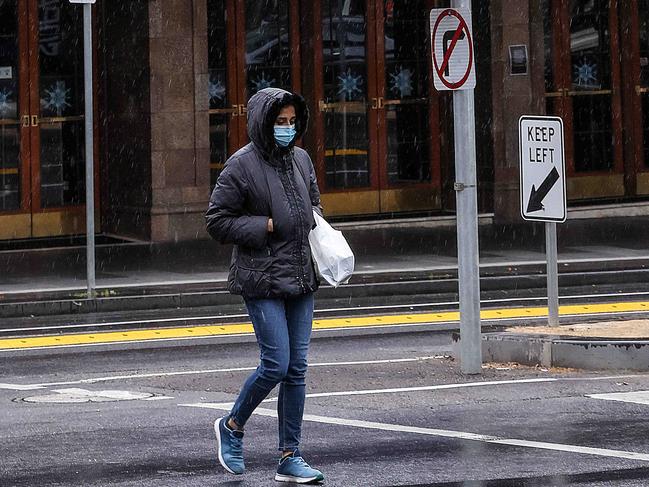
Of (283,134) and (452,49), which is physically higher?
(452,49)

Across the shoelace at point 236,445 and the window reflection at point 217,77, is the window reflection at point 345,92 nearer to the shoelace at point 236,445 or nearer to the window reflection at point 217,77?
the window reflection at point 217,77

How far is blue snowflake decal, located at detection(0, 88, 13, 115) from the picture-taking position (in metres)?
24.2

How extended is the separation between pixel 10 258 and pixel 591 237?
7957mm

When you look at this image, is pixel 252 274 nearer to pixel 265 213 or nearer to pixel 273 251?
pixel 273 251

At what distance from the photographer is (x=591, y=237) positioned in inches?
923

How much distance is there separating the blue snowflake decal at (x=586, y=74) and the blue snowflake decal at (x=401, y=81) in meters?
2.85

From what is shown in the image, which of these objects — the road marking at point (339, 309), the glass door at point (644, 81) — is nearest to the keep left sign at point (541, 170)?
the road marking at point (339, 309)

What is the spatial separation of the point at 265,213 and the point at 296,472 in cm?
126

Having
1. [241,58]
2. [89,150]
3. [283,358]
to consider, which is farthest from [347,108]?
[283,358]

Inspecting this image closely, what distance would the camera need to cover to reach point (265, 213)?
823 cm

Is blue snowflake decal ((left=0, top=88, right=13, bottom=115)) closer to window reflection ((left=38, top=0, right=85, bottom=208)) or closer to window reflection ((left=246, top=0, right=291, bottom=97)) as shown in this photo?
window reflection ((left=38, top=0, right=85, bottom=208))

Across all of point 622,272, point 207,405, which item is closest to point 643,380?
point 207,405

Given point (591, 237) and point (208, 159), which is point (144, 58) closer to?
point (208, 159)

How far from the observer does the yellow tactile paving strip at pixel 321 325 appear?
49.8ft
